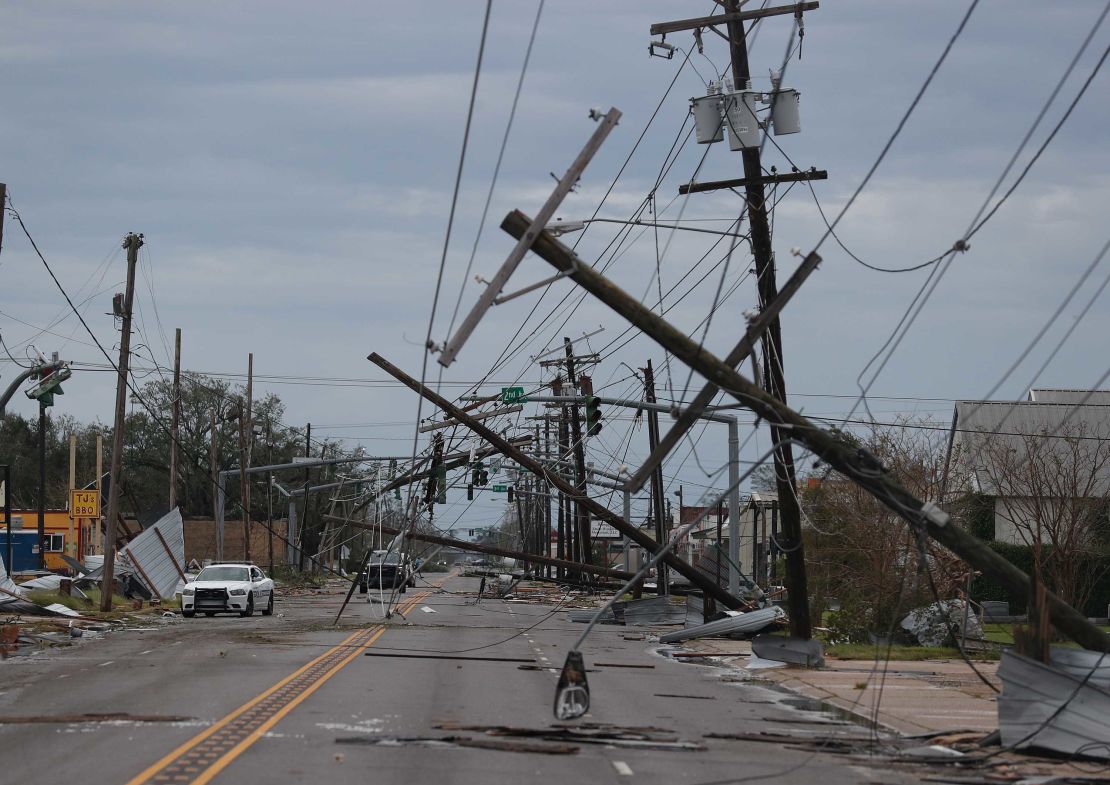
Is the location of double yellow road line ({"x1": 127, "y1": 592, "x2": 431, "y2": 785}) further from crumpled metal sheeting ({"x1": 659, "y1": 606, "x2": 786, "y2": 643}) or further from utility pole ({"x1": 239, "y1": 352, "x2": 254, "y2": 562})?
utility pole ({"x1": 239, "y1": 352, "x2": 254, "y2": 562})

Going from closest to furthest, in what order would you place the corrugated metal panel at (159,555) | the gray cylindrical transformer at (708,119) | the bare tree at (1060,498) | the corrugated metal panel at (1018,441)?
the gray cylindrical transformer at (708,119) → the bare tree at (1060,498) → the corrugated metal panel at (1018,441) → the corrugated metal panel at (159,555)

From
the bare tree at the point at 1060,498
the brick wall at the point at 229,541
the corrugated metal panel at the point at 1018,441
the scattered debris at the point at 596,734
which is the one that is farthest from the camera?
the brick wall at the point at 229,541

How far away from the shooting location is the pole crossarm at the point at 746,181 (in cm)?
2322

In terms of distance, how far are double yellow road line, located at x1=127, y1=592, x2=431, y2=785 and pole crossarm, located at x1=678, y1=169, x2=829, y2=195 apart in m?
10.1

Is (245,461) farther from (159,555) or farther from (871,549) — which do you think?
(871,549)

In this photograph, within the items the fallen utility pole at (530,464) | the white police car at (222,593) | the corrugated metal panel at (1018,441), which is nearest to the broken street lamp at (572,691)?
the fallen utility pole at (530,464)

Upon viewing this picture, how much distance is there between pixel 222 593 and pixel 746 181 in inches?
964

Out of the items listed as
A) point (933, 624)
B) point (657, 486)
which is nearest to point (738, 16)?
point (933, 624)

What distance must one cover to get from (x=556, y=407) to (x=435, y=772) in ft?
215

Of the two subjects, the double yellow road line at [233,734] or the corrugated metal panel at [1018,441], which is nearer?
the double yellow road line at [233,734]

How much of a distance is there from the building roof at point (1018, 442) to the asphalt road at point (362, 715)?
60.7 feet

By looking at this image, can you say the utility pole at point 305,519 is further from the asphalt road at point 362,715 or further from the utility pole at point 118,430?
the asphalt road at point 362,715

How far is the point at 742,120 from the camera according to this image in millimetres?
23031

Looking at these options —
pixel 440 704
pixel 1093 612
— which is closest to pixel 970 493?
pixel 1093 612
